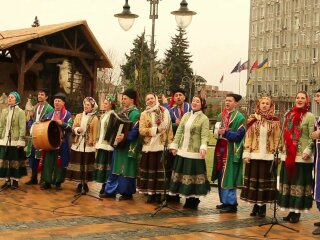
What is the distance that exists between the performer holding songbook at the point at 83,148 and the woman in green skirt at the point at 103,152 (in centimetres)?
20

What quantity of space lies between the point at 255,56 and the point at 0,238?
2737 inches

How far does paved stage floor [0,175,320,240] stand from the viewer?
6.32 metres

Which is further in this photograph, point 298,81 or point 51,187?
point 298,81

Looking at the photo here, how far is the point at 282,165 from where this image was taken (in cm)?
732

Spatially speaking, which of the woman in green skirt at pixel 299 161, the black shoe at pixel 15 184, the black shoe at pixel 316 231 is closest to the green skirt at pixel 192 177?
the woman in green skirt at pixel 299 161

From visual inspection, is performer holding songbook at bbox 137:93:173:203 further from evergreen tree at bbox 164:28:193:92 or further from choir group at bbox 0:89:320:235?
evergreen tree at bbox 164:28:193:92

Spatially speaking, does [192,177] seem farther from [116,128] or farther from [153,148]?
[116,128]

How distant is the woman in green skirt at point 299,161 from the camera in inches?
280

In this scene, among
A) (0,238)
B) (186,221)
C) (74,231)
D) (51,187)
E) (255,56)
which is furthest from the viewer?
(255,56)

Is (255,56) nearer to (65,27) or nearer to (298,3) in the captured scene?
(298,3)

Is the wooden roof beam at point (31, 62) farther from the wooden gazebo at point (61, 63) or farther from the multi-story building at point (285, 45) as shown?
the multi-story building at point (285, 45)

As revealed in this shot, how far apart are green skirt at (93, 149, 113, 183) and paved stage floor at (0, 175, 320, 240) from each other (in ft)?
1.42

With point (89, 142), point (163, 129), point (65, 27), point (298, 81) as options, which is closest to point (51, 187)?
point (89, 142)

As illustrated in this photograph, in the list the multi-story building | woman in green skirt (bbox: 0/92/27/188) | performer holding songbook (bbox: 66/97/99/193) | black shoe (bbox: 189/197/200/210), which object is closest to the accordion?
performer holding songbook (bbox: 66/97/99/193)
